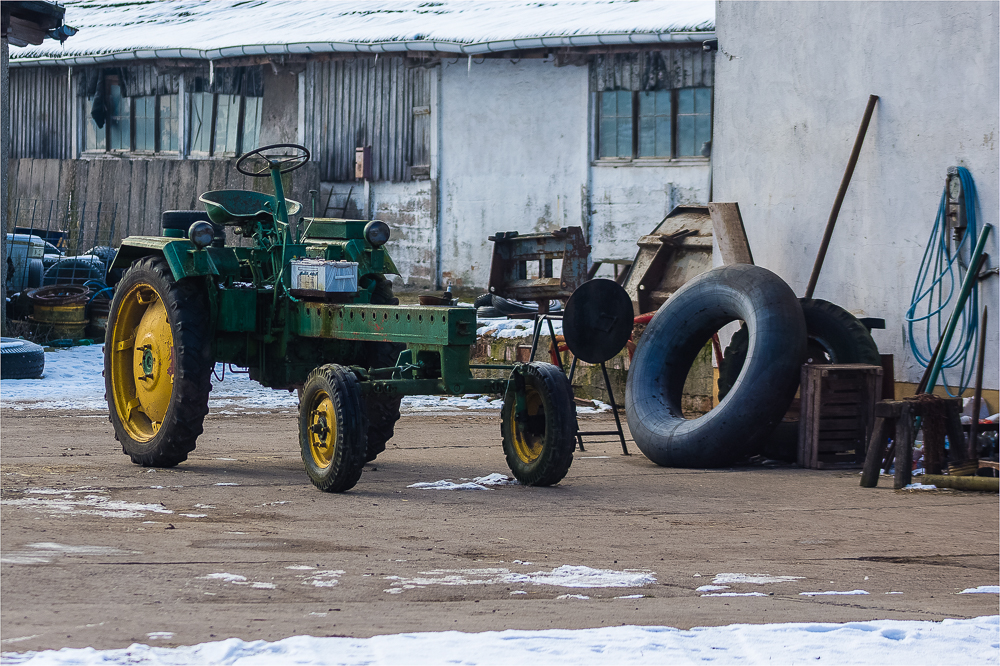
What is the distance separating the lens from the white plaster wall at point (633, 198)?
18.1 m

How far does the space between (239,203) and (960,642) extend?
5.60 meters

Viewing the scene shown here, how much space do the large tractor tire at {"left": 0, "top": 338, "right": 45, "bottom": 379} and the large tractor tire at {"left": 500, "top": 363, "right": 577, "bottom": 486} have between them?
7.24m

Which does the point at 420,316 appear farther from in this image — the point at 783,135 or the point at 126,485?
the point at 783,135

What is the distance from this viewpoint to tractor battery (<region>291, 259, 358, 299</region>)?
794cm

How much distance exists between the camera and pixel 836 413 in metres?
8.96

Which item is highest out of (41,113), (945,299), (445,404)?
(41,113)

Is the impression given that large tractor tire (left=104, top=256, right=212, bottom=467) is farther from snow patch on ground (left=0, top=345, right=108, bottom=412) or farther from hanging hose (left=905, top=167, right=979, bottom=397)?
hanging hose (left=905, top=167, right=979, bottom=397)

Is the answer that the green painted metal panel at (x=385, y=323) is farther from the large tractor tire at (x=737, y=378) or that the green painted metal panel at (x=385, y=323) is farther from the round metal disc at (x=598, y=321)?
the large tractor tire at (x=737, y=378)

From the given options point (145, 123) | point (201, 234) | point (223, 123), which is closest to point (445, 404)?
point (201, 234)

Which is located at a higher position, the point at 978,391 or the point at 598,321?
→ the point at 598,321

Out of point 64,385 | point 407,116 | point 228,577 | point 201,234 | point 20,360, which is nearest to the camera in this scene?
point 228,577

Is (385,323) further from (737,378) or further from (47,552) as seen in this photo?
(737,378)

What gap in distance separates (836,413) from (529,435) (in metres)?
2.44

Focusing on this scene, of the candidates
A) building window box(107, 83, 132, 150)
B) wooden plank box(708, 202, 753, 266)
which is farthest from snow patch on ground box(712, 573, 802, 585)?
building window box(107, 83, 132, 150)
